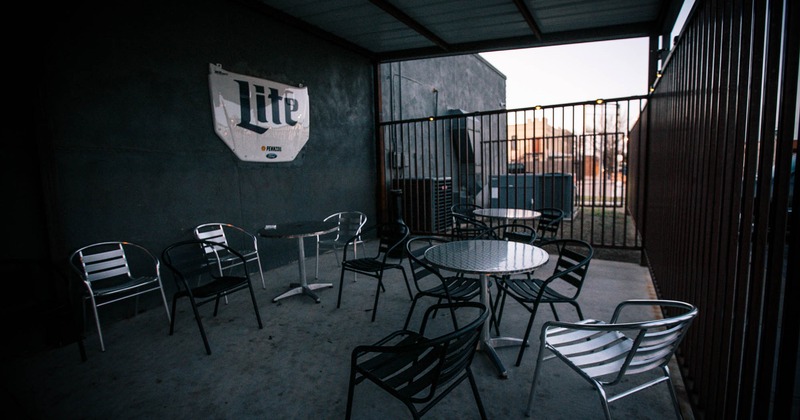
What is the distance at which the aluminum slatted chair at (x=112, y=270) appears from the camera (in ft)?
9.52

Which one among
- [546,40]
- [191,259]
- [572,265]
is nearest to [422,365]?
[572,265]

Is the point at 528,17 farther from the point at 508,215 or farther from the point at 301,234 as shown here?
the point at 301,234

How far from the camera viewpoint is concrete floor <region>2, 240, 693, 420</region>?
81.8 inches

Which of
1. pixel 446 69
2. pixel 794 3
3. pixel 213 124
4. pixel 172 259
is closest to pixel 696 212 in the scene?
pixel 794 3

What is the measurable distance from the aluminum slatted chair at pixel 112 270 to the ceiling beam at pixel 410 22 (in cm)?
374

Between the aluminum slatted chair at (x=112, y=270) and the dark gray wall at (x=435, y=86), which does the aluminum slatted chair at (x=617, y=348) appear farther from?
the dark gray wall at (x=435, y=86)

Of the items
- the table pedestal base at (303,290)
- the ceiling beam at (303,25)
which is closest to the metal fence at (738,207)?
the table pedestal base at (303,290)

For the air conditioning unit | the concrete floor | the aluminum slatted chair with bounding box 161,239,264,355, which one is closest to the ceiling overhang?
the air conditioning unit

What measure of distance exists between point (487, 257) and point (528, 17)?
3793 mm

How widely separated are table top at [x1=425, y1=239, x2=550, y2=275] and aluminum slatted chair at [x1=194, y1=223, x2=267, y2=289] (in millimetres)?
2286

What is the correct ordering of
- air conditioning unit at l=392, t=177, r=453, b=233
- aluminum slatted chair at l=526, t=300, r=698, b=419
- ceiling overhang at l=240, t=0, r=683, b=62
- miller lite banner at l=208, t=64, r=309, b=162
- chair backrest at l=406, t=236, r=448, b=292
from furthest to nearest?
air conditioning unit at l=392, t=177, r=453, b=233
ceiling overhang at l=240, t=0, r=683, b=62
miller lite banner at l=208, t=64, r=309, b=162
chair backrest at l=406, t=236, r=448, b=292
aluminum slatted chair at l=526, t=300, r=698, b=419

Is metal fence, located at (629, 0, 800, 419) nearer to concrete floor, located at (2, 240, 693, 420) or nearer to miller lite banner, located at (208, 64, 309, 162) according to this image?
concrete floor, located at (2, 240, 693, 420)

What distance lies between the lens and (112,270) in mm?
3180

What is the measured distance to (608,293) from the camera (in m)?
3.80
